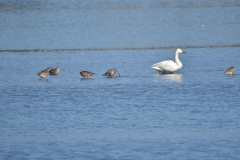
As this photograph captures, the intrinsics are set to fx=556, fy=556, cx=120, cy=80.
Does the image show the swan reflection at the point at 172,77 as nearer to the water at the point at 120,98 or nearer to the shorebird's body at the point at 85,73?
the water at the point at 120,98

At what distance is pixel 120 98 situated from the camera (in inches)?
554

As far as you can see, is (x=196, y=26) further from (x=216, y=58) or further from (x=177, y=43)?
(x=216, y=58)

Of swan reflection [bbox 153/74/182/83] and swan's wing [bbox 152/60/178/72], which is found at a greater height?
swan's wing [bbox 152/60/178/72]

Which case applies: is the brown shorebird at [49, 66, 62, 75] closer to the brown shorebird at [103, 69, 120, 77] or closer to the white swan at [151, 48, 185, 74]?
the brown shorebird at [103, 69, 120, 77]

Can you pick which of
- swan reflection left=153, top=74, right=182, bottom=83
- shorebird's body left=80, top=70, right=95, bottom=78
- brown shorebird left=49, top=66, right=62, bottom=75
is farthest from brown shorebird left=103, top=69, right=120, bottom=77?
brown shorebird left=49, top=66, right=62, bottom=75

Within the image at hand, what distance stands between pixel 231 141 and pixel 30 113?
484 centimetres

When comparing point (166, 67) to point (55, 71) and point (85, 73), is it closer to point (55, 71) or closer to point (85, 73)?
point (85, 73)

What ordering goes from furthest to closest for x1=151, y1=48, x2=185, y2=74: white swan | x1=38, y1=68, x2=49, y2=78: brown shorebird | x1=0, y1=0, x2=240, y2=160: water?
x1=151, y1=48, x2=185, y2=74: white swan, x1=38, y1=68, x2=49, y2=78: brown shorebird, x1=0, y1=0, x2=240, y2=160: water

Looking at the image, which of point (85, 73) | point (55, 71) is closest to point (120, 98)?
point (85, 73)

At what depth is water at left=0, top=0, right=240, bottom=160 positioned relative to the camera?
954 centimetres

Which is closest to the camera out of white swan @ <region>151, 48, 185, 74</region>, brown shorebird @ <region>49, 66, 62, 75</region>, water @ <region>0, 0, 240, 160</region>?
water @ <region>0, 0, 240, 160</region>

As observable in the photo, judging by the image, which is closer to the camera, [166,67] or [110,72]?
[110,72]

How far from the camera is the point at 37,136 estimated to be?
33.8 ft

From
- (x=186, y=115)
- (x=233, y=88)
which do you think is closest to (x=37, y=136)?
(x=186, y=115)
